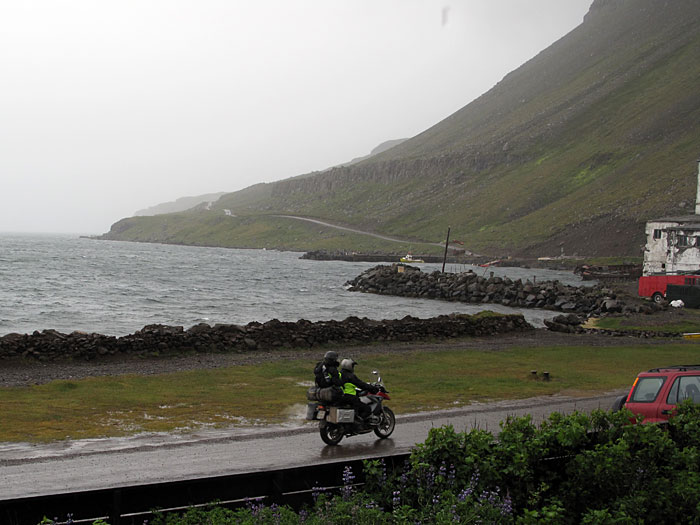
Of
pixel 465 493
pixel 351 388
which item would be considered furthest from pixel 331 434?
pixel 465 493

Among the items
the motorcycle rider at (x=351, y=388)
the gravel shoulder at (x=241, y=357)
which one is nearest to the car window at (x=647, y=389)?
the motorcycle rider at (x=351, y=388)

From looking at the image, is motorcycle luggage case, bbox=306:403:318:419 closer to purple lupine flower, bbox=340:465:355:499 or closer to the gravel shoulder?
purple lupine flower, bbox=340:465:355:499

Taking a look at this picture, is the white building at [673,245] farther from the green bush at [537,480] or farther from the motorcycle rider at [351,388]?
the green bush at [537,480]

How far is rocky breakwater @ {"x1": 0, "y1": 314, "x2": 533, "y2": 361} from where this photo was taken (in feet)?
105

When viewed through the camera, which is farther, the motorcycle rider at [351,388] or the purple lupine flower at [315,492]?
the motorcycle rider at [351,388]

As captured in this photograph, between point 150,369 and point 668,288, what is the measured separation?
5200 centimetres

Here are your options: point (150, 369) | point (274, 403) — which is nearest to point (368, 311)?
point (150, 369)

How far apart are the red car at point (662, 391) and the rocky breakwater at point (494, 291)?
146 ft

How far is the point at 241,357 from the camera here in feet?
111

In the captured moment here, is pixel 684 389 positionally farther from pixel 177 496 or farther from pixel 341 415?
pixel 177 496

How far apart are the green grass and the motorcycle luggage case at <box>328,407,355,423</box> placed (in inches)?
172

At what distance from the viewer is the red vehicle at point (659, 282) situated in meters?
65.9

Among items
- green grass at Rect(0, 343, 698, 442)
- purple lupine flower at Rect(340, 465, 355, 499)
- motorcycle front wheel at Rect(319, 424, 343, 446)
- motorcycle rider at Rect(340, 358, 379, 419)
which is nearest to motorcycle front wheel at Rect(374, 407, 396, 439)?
motorcycle rider at Rect(340, 358, 379, 419)

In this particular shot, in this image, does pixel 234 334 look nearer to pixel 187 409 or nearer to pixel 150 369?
pixel 150 369
